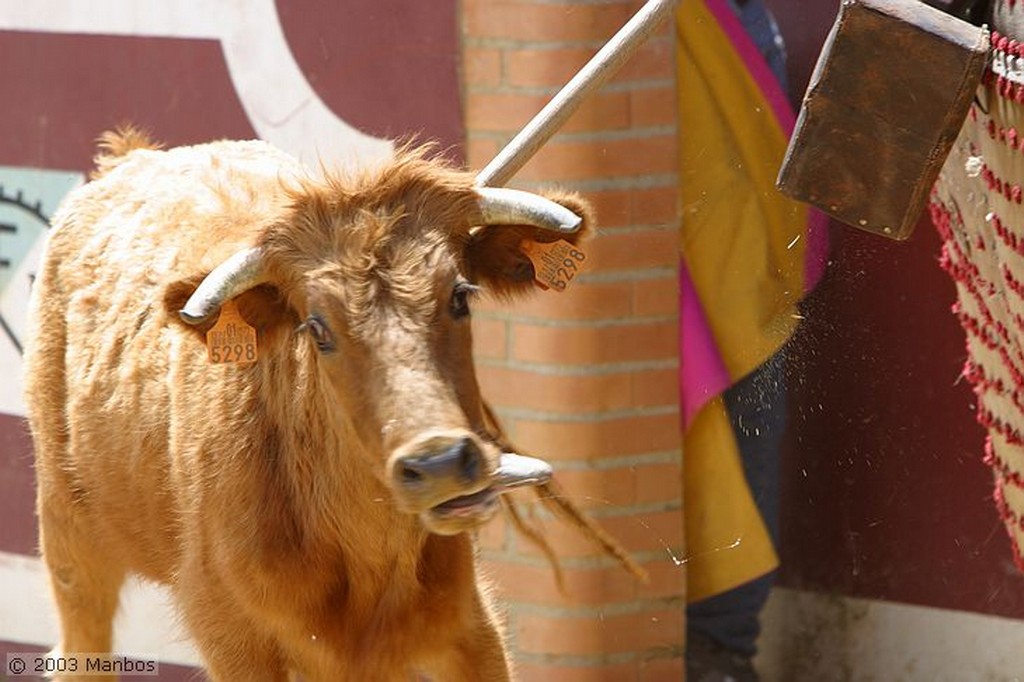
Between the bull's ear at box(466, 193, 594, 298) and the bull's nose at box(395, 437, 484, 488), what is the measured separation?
0.76m

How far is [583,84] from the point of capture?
4.24 m

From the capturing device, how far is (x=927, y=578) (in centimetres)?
592

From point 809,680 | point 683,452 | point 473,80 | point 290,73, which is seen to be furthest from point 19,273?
point 809,680

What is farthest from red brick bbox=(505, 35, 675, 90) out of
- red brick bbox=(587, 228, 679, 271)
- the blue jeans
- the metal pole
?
the metal pole

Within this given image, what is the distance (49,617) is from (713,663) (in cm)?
245

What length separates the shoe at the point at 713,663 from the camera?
19.4 ft

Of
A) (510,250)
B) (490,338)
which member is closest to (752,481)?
(490,338)

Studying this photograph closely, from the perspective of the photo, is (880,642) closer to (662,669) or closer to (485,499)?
(662,669)

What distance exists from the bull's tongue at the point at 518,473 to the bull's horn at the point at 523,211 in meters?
0.55

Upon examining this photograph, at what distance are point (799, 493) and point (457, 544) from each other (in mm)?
1991

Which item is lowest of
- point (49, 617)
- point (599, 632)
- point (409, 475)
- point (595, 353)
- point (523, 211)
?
point (49, 617)

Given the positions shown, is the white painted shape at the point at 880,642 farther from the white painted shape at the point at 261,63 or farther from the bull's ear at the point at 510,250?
the bull's ear at the point at 510,250

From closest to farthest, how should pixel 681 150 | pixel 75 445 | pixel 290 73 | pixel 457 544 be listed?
pixel 457 544
pixel 75 445
pixel 681 150
pixel 290 73

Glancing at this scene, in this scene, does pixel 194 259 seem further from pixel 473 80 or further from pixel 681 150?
pixel 681 150
